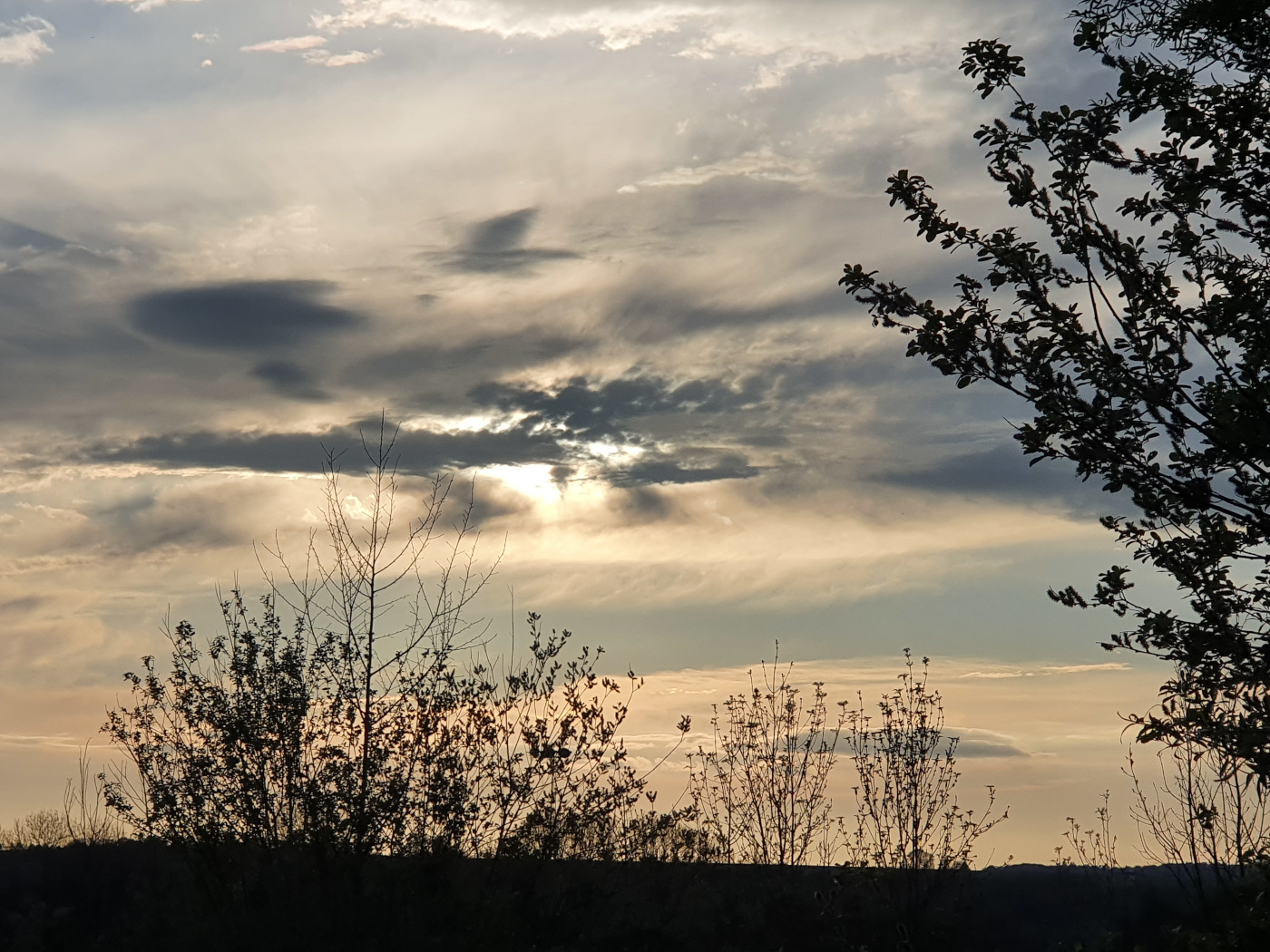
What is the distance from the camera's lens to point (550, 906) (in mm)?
13992

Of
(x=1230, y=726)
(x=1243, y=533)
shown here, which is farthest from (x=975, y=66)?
(x=1230, y=726)

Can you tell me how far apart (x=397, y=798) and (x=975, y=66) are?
923cm

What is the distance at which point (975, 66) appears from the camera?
7.41 metres

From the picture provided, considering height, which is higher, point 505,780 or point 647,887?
point 505,780

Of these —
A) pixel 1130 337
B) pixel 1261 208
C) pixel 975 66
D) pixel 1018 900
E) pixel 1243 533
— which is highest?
pixel 975 66

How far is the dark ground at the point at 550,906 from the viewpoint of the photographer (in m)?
11.7

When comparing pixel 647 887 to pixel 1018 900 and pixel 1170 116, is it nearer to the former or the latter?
pixel 1018 900

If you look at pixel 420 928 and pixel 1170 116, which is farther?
pixel 420 928

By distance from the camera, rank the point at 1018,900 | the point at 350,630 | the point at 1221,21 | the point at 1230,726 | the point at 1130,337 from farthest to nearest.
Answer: the point at 1018,900 < the point at 350,630 < the point at 1221,21 < the point at 1130,337 < the point at 1230,726

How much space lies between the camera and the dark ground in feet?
38.5

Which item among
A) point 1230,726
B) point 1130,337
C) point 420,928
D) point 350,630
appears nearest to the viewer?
point 1230,726

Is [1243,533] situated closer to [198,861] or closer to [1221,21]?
[1221,21]

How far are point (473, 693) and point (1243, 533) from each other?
27.8 feet

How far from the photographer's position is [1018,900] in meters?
15.7
